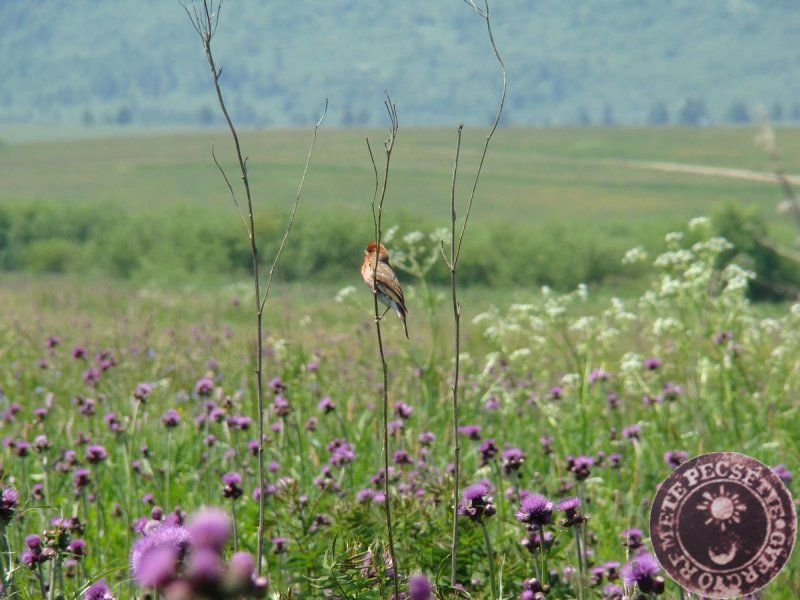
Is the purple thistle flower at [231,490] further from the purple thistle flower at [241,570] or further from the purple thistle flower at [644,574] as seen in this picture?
the purple thistle flower at [241,570]

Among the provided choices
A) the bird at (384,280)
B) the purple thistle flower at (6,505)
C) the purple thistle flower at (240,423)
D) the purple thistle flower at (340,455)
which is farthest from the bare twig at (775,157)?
the purple thistle flower at (240,423)

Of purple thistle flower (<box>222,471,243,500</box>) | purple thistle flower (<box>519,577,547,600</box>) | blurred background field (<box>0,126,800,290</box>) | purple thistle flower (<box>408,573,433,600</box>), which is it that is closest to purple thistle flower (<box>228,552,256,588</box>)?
purple thistle flower (<box>408,573,433,600</box>)

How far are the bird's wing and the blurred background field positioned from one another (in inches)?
24.5

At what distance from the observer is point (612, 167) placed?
141250mm

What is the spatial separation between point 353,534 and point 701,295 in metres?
3.67

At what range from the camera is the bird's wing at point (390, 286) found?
97.1 inches

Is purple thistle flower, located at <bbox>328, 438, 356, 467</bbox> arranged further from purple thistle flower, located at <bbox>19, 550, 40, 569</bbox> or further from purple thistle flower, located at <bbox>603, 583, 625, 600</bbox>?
purple thistle flower, located at <bbox>19, 550, 40, 569</bbox>

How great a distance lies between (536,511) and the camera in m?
2.32

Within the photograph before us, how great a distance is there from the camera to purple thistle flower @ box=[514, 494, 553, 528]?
2307 mm

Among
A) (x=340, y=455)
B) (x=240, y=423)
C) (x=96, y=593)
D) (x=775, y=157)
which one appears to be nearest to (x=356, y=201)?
(x=240, y=423)

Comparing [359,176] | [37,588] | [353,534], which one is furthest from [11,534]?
[359,176]

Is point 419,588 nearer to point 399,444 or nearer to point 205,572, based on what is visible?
point 205,572

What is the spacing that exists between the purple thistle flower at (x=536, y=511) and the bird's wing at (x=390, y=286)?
0.56 m

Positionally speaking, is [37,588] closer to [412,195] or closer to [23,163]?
[412,195]
